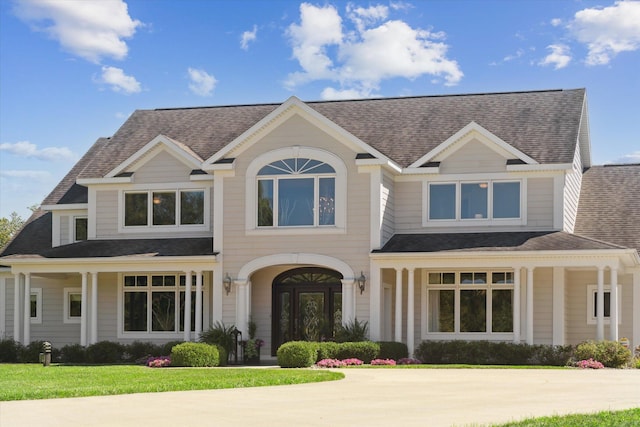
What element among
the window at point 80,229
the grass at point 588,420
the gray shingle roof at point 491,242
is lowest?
the grass at point 588,420

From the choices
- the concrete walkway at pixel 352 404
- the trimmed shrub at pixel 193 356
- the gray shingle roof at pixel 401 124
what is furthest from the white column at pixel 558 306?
the trimmed shrub at pixel 193 356

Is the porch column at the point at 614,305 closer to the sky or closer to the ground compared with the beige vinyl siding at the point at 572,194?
closer to the ground

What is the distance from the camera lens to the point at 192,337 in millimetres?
→ 33969

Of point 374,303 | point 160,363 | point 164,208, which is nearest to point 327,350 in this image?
point 374,303

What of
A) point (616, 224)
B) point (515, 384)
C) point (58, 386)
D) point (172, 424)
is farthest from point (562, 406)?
point (616, 224)

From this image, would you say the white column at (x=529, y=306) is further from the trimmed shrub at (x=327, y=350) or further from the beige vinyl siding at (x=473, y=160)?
the trimmed shrub at (x=327, y=350)

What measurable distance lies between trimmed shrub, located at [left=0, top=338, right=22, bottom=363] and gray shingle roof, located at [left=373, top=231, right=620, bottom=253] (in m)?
12.3

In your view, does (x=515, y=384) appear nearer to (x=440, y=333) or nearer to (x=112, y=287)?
(x=440, y=333)

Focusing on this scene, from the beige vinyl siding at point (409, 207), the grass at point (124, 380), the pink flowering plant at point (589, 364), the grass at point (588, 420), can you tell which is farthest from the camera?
the beige vinyl siding at point (409, 207)

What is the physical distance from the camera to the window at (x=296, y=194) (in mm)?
31938

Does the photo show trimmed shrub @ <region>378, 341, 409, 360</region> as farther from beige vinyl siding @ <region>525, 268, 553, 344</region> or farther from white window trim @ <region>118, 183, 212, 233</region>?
white window trim @ <region>118, 183, 212, 233</region>

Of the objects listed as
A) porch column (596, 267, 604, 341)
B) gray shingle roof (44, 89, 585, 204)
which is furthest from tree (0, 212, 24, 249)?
porch column (596, 267, 604, 341)

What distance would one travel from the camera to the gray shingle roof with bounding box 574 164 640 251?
33.7 metres

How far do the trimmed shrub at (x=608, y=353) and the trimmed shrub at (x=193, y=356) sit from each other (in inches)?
402
